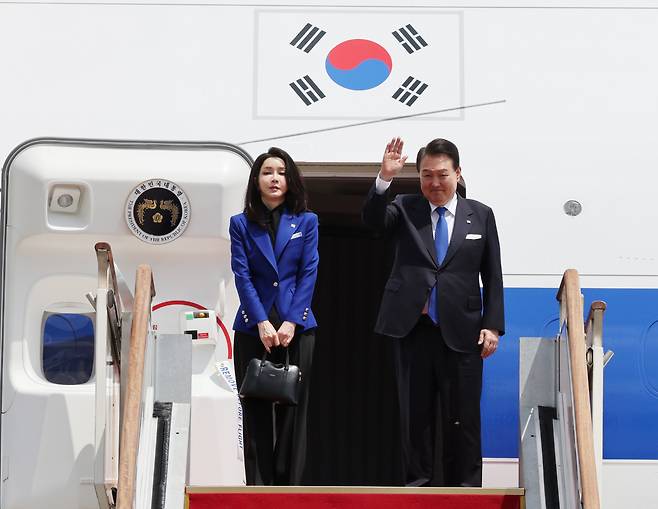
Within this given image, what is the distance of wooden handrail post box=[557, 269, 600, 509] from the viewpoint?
516 centimetres

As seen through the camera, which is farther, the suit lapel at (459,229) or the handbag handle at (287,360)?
the suit lapel at (459,229)

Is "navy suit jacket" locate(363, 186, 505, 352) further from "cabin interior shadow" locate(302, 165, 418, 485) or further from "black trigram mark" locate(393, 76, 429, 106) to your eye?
"cabin interior shadow" locate(302, 165, 418, 485)

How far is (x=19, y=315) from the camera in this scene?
6.91 meters

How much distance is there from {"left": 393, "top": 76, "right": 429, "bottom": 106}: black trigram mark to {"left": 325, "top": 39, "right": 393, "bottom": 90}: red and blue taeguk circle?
99mm

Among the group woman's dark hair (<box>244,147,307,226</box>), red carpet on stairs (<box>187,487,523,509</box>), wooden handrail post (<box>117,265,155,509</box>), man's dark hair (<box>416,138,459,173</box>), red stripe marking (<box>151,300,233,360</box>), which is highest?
man's dark hair (<box>416,138,459,173</box>)

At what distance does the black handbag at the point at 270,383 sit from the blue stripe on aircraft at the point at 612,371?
158cm

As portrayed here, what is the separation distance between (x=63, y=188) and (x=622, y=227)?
9.04ft

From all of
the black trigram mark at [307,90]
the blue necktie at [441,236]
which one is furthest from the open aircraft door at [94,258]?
the blue necktie at [441,236]

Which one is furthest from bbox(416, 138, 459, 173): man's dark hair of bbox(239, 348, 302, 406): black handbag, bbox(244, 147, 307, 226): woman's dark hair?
bbox(239, 348, 302, 406): black handbag

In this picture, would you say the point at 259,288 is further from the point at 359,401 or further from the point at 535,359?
the point at 359,401

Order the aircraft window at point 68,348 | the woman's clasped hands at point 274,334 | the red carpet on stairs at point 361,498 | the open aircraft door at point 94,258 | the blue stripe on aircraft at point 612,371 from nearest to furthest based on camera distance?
the red carpet on stairs at point 361,498 < the woman's clasped hands at point 274,334 < the open aircraft door at point 94,258 < the aircraft window at point 68,348 < the blue stripe on aircraft at point 612,371

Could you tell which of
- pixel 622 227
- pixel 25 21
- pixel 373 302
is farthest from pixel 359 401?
pixel 25 21

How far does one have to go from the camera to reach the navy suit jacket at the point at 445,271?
6086 mm

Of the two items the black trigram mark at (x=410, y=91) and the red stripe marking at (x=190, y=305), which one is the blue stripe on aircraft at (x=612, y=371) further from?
the red stripe marking at (x=190, y=305)
